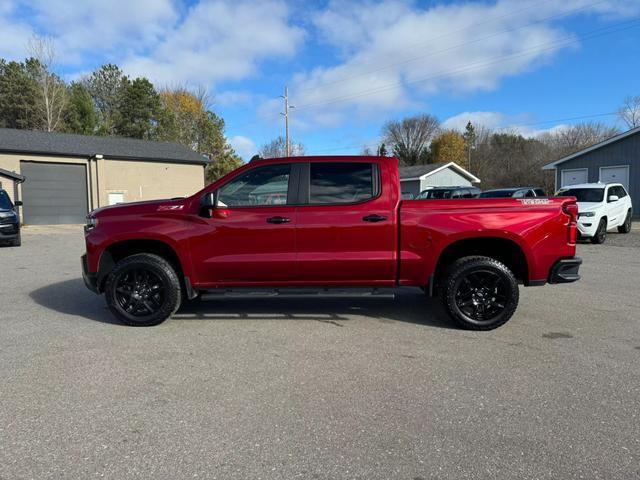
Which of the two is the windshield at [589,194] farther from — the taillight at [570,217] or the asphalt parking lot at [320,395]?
the taillight at [570,217]

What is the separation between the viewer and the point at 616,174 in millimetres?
25062

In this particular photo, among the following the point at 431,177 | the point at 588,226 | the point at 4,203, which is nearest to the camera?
the point at 588,226

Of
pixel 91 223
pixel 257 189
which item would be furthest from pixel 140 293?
pixel 257 189

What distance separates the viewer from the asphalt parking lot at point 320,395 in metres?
2.79

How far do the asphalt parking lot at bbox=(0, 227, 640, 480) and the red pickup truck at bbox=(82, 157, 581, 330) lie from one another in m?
0.46

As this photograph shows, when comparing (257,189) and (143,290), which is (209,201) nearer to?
(257,189)

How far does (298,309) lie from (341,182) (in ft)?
6.02

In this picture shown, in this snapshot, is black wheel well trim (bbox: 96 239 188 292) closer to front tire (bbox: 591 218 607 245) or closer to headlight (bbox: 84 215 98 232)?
headlight (bbox: 84 215 98 232)

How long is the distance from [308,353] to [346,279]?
1.19m

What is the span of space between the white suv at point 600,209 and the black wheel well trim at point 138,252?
12.4 metres

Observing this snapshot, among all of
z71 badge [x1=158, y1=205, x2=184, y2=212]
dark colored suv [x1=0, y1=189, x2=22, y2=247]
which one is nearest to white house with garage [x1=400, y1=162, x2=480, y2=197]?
dark colored suv [x1=0, y1=189, x2=22, y2=247]

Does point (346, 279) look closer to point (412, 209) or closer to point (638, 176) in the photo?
point (412, 209)

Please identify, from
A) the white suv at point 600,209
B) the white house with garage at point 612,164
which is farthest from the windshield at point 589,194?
the white house with garage at point 612,164

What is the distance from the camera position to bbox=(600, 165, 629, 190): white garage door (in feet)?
81.1
